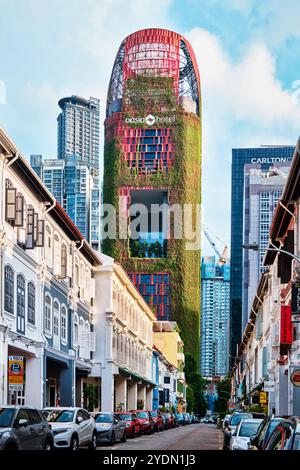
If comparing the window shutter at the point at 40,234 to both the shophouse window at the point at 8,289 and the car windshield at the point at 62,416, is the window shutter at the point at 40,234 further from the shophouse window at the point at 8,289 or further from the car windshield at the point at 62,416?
the car windshield at the point at 62,416

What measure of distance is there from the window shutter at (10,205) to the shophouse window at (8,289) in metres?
2.05

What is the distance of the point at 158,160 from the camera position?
514 ft

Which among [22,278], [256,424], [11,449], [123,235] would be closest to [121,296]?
[22,278]

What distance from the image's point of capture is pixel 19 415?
2122 centimetres

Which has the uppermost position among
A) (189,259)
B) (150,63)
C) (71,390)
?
(150,63)

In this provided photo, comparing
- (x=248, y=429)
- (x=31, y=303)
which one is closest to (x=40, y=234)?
(x=31, y=303)

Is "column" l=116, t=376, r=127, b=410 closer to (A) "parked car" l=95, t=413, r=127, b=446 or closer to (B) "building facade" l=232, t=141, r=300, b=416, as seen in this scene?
(B) "building facade" l=232, t=141, r=300, b=416

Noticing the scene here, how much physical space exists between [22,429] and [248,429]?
682cm

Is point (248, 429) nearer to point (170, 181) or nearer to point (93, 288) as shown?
point (93, 288)

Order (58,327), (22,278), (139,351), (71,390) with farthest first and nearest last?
(139,351) < (71,390) < (58,327) < (22,278)

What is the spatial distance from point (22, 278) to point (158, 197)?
123356 mm

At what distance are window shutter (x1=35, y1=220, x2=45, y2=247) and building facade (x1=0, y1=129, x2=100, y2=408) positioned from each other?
5 cm
